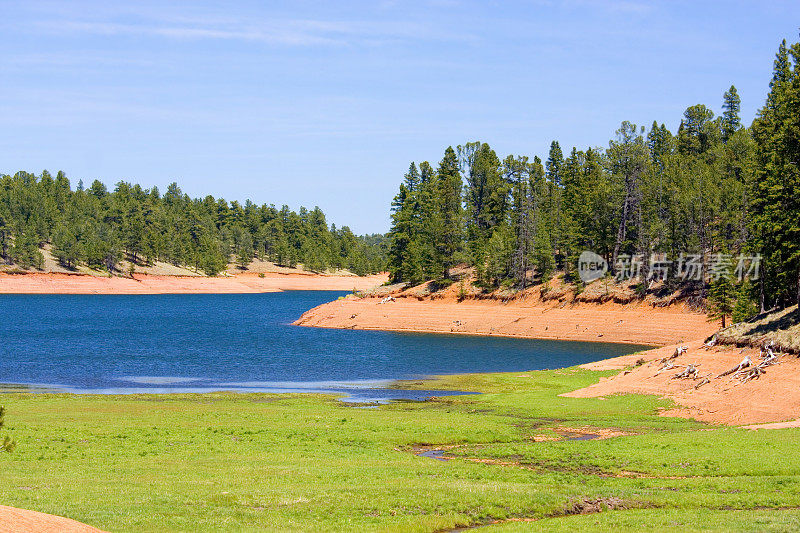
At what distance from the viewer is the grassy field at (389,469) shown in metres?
20.6

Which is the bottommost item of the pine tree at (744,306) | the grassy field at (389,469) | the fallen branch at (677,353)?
the grassy field at (389,469)

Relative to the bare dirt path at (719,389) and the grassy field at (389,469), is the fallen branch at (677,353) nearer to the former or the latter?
the bare dirt path at (719,389)

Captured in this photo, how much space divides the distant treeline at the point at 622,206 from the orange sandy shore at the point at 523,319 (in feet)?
23.4

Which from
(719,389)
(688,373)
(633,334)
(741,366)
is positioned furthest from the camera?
(633,334)

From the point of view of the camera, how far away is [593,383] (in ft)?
177

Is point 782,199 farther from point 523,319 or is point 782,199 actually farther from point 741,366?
point 523,319

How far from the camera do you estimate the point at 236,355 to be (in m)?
77.6

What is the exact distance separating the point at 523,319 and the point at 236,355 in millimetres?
41160

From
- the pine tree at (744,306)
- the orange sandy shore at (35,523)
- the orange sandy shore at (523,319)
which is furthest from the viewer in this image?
the orange sandy shore at (523,319)

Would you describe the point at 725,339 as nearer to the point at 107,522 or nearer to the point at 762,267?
the point at 762,267

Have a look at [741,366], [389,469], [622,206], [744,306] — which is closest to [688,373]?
[741,366]

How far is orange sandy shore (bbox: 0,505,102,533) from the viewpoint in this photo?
16766mm

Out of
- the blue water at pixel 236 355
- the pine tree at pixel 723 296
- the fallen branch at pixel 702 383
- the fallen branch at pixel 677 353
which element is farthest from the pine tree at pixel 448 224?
the fallen branch at pixel 702 383

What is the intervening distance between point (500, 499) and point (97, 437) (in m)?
18.6
